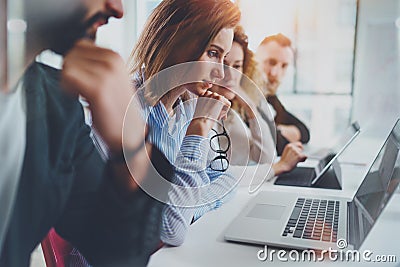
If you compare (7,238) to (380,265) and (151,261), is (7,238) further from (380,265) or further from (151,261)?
(380,265)

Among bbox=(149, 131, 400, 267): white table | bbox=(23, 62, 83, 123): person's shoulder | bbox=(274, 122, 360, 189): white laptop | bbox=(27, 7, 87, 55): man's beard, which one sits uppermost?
bbox=(27, 7, 87, 55): man's beard

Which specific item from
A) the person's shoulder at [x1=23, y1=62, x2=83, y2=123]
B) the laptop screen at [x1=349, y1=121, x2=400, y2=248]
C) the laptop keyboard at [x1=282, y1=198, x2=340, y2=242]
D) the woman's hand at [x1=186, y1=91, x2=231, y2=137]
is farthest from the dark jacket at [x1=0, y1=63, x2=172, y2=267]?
the laptop screen at [x1=349, y1=121, x2=400, y2=248]

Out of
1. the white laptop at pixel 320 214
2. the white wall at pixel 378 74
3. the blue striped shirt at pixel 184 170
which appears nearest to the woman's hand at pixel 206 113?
the blue striped shirt at pixel 184 170

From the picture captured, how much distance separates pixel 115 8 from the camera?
3.09ft

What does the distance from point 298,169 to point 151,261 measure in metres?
0.50

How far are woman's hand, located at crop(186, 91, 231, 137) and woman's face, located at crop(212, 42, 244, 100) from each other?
0.02 meters

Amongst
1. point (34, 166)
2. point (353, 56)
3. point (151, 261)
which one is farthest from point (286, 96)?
point (34, 166)

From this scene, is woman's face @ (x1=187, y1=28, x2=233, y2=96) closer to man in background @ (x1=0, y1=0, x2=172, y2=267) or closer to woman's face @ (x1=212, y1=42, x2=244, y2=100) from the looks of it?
woman's face @ (x1=212, y1=42, x2=244, y2=100)

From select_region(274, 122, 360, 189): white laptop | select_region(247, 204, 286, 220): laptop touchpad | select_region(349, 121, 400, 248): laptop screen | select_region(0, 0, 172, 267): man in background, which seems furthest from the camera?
select_region(274, 122, 360, 189): white laptop

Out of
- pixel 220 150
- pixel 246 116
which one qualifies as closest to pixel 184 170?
pixel 220 150

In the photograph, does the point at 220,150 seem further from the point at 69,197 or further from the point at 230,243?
the point at 69,197

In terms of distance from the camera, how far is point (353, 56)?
1.15 m

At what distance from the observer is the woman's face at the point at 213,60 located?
1025 millimetres

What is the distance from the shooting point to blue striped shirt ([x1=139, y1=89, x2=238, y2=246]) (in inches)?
39.4
